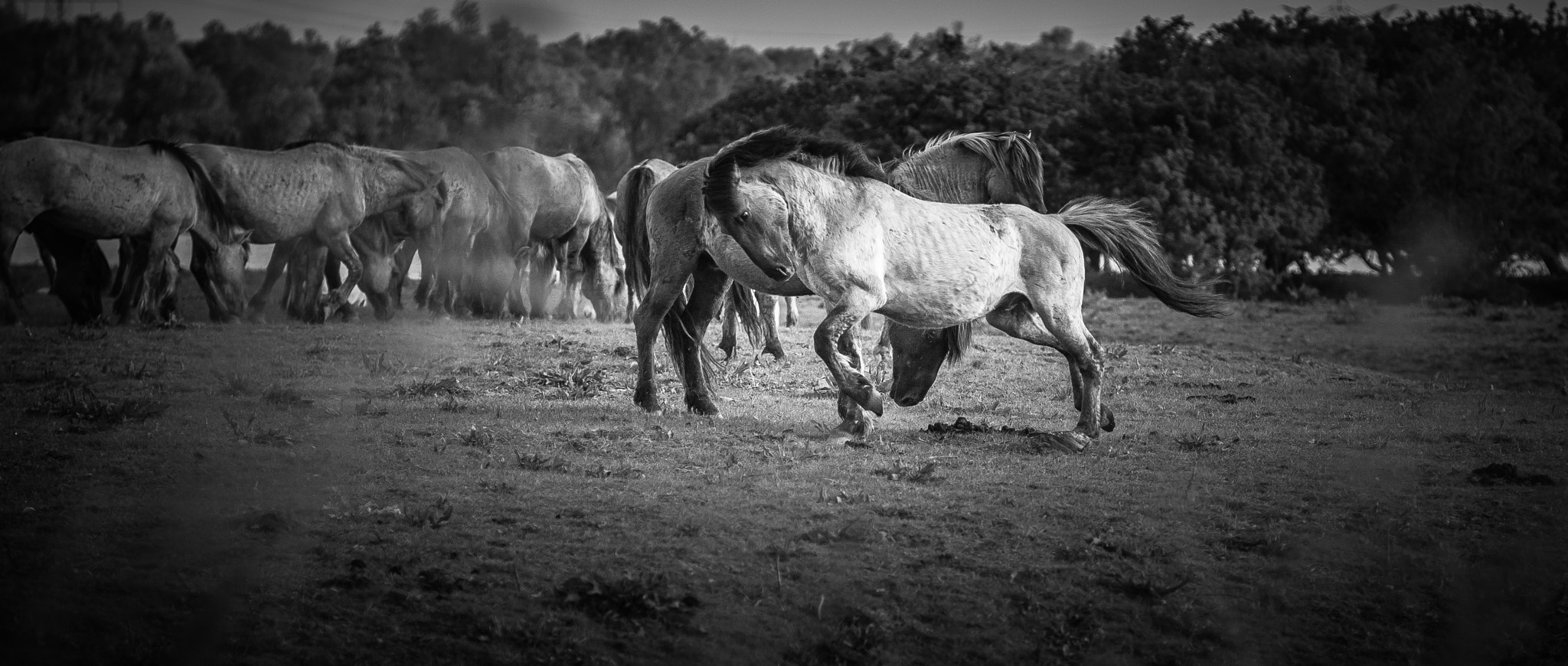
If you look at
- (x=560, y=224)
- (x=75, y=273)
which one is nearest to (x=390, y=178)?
(x=560, y=224)

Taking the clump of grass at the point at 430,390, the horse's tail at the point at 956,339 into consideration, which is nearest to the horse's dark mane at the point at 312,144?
the clump of grass at the point at 430,390

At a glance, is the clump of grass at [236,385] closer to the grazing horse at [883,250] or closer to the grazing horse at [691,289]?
the grazing horse at [691,289]

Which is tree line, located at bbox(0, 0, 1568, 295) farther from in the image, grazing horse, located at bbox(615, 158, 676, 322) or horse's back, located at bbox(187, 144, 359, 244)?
grazing horse, located at bbox(615, 158, 676, 322)

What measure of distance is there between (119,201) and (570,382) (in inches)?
262

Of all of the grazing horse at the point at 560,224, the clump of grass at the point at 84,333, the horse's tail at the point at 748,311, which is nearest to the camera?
the horse's tail at the point at 748,311

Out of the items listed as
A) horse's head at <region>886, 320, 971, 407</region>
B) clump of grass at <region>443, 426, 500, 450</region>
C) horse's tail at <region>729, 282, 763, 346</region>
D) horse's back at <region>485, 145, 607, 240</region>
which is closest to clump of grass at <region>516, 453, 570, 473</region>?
clump of grass at <region>443, 426, 500, 450</region>

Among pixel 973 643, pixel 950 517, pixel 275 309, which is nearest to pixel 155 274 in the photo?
pixel 275 309

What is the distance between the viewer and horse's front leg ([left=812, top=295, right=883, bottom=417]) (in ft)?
28.2

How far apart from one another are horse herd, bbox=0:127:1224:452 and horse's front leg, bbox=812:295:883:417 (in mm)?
15

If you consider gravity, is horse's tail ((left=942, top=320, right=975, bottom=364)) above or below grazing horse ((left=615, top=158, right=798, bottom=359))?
below

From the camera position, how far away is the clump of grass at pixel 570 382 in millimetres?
11195

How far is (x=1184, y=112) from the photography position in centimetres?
3253

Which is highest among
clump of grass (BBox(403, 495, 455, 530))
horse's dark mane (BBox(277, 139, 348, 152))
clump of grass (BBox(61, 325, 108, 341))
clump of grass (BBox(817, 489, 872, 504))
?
horse's dark mane (BBox(277, 139, 348, 152))

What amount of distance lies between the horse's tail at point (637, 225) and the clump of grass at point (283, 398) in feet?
9.21
